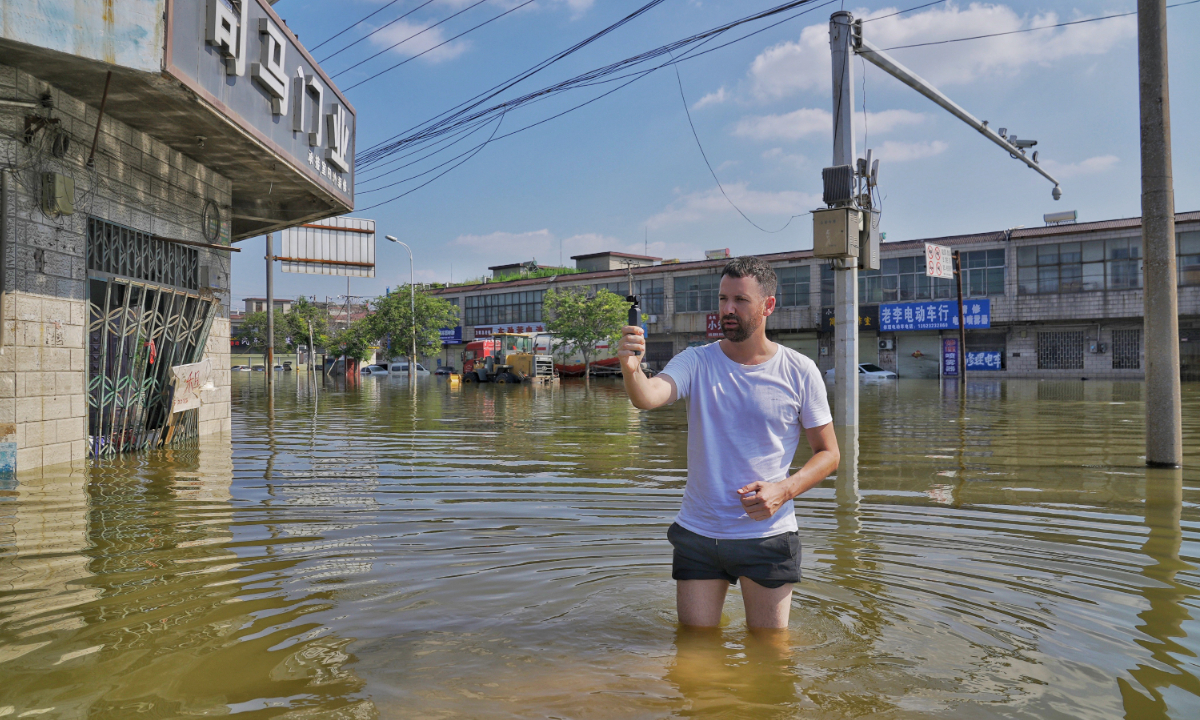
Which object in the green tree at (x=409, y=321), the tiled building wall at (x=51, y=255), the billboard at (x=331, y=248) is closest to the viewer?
the tiled building wall at (x=51, y=255)

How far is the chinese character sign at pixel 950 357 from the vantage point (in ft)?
145

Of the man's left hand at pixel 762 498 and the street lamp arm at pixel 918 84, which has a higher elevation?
the street lamp arm at pixel 918 84

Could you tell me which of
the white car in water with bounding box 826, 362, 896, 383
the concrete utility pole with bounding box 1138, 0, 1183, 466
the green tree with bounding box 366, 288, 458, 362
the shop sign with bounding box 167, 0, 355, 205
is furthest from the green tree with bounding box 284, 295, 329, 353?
the concrete utility pole with bounding box 1138, 0, 1183, 466

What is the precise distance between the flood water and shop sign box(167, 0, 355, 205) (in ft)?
13.5

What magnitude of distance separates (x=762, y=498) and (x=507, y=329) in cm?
6179

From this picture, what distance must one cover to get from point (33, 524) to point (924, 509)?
704cm

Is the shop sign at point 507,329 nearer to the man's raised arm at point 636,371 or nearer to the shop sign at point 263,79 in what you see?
the shop sign at point 263,79

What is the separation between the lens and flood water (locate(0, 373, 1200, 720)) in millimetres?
3094

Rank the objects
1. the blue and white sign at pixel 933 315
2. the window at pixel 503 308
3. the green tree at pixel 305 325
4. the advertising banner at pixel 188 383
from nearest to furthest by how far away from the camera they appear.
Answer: the advertising banner at pixel 188 383 → the blue and white sign at pixel 933 315 → the window at pixel 503 308 → the green tree at pixel 305 325

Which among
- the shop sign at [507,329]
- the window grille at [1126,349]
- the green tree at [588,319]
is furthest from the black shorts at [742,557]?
the shop sign at [507,329]

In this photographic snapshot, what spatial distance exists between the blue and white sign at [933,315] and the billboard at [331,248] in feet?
95.7

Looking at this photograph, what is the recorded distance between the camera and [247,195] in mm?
13742

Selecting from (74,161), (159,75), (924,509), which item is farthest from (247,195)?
(924,509)

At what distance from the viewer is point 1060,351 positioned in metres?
42.0
